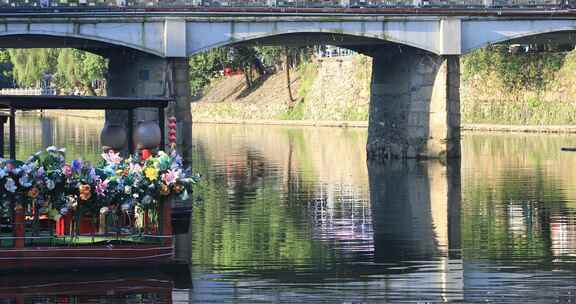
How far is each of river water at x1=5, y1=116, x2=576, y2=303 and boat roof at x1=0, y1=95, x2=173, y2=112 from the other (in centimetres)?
373

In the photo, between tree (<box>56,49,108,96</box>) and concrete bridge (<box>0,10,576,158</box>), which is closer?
concrete bridge (<box>0,10,576,158</box>)

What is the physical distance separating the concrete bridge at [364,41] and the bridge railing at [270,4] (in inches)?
26.9

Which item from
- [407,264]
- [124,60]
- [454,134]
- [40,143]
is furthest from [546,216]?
[40,143]

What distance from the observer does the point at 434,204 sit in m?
49.7

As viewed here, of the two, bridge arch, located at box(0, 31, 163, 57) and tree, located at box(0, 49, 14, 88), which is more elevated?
tree, located at box(0, 49, 14, 88)

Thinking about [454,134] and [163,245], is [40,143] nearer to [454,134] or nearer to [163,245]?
[454,134]

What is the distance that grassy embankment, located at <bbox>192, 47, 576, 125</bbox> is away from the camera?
320ft

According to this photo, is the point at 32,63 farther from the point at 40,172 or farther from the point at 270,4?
the point at 40,172

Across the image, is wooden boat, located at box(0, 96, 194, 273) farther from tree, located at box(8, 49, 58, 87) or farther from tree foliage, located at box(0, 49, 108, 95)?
tree, located at box(8, 49, 58, 87)

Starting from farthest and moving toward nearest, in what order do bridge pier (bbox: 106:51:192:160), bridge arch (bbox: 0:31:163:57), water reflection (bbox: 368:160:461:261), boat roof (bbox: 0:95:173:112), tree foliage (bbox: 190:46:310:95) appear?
tree foliage (bbox: 190:46:310:95), bridge pier (bbox: 106:51:192:160), bridge arch (bbox: 0:31:163:57), water reflection (bbox: 368:160:461:261), boat roof (bbox: 0:95:173:112)

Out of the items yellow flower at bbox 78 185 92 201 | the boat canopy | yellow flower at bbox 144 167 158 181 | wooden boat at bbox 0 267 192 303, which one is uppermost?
the boat canopy

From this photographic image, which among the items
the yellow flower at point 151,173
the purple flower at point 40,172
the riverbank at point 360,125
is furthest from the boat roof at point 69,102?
the riverbank at point 360,125

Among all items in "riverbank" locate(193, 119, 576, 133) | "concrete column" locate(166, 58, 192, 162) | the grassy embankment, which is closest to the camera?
"concrete column" locate(166, 58, 192, 162)

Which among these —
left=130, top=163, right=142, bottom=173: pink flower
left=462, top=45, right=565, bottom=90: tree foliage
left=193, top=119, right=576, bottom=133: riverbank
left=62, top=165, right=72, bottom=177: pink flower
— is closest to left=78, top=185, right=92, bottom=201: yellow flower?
left=62, top=165, right=72, bottom=177: pink flower
